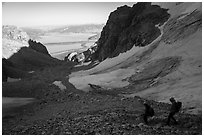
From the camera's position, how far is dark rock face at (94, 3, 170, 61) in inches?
1971

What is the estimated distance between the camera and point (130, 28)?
5712cm

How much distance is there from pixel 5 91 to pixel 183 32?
26216 millimetres

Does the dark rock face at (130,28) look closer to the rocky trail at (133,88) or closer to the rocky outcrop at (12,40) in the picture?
the rocky trail at (133,88)

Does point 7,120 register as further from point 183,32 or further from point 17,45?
point 17,45

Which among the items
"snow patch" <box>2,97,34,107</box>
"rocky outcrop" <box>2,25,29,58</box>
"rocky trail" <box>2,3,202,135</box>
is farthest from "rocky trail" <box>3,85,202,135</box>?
"rocky outcrop" <box>2,25,29,58</box>

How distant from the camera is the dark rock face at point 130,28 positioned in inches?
1971

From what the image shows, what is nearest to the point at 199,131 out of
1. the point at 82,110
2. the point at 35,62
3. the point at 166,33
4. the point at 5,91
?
the point at 82,110

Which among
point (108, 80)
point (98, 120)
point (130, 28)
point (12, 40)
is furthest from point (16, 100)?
point (12, 40)

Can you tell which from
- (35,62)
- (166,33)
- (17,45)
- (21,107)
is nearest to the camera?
(21,107)

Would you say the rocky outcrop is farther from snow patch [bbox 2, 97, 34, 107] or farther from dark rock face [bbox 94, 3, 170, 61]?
snow patch [bbox 2, 97, 34, 107]

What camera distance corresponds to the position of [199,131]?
14.8 m

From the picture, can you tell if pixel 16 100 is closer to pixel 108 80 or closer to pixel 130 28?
pixel 108 80

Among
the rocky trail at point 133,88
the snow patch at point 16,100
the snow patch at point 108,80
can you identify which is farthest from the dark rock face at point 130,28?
the snow patch at point 16,100

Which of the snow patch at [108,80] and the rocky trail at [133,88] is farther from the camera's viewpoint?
the snow patch at [108,80]
